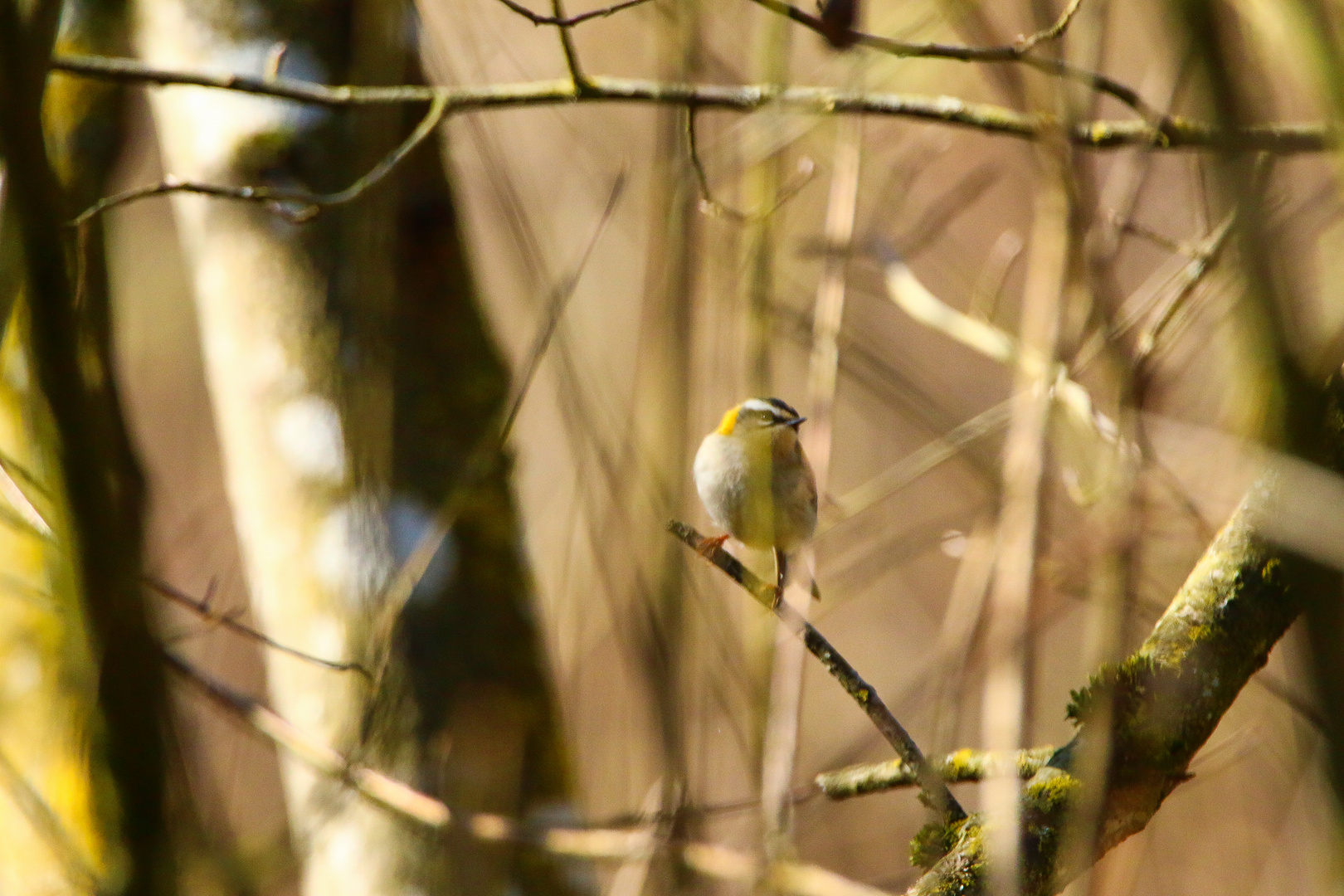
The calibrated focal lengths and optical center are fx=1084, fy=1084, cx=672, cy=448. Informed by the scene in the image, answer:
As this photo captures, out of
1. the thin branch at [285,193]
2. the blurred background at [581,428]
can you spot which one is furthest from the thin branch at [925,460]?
the thin branch at [285,193]

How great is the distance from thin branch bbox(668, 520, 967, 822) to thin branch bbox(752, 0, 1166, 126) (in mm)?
772

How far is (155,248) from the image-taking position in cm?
642

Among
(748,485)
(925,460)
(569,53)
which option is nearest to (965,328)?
(925,460)

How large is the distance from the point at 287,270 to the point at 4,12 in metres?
1.86

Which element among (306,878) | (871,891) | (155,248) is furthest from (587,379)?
(155,248)

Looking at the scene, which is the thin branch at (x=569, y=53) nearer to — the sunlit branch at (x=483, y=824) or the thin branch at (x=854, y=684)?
the thin branch at (x=854, y=684)

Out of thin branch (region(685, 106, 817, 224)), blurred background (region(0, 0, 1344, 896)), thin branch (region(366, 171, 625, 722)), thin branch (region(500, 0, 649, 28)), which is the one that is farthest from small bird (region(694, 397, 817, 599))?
thin branch (region(500, 0, 649, 28))

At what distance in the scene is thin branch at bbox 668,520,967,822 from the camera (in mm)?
1506

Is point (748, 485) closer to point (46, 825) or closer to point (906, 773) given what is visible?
point (906, 773)

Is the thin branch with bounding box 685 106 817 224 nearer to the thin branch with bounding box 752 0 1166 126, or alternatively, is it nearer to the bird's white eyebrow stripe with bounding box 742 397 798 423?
the thin branch with bounding box 752 0 1166 126

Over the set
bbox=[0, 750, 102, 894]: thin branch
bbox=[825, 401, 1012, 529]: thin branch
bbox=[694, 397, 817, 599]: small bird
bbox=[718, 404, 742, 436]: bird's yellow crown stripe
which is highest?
bbox=[718, 404, 742, 436]: bird's yellow crown stripe

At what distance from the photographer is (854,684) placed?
66.6 inches

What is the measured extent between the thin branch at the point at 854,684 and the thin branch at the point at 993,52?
2.53ft

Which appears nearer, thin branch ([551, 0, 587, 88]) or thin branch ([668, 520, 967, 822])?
thin branch ([668, 520, 967, 822])
